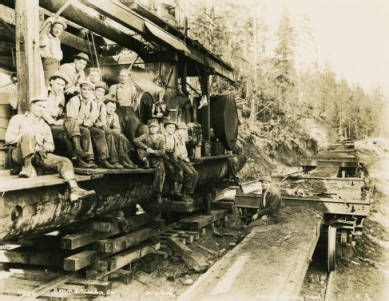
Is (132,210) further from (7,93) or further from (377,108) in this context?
(377,108)

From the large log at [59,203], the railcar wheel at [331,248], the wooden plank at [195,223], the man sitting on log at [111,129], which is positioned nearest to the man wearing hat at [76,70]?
the man sitting on log at [111,129]

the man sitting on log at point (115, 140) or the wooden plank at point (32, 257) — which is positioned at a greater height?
the man sitting on log at point (115, 140)

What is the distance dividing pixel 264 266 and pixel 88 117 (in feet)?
11.3

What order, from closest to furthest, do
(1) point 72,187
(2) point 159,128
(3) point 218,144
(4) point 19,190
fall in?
(4) point 19,190
(1) point 72,187
(2) point 159,128
(3) point 218,144

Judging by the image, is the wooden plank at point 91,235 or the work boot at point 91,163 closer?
the work boot at point 91,163

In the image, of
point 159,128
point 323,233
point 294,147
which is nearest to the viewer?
point 159,128

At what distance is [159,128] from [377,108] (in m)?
65.2

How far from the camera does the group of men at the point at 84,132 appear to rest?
4.65m

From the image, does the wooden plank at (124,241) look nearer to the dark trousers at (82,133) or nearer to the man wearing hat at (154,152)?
the man wearing hat at (154,152)

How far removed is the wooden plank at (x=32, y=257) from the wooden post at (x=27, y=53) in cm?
274

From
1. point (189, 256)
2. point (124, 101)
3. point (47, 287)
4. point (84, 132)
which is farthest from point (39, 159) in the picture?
point (189, 256)

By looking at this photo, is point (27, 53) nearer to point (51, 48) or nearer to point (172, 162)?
point (51, 48)

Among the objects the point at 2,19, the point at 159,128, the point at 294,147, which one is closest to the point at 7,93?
the point at 2,19

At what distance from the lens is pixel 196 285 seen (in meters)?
5.05
